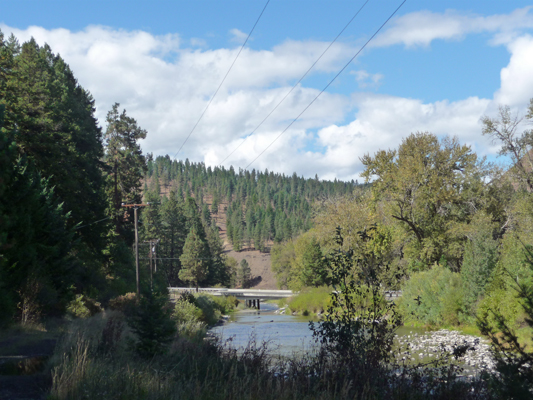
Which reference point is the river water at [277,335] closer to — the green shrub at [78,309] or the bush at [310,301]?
the green shrub at [78,309]

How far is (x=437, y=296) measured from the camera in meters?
37.4

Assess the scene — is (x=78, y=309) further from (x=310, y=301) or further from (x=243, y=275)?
(x=243, y=275)

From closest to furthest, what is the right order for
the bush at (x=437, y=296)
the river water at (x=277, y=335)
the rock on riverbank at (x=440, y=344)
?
the river water at (x=277, y=335) → the rock on riverbank at (x=440, y=344) → the bush at (x=437, y=296)

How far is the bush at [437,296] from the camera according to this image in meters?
35.9

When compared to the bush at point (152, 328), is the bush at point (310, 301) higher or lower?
lower

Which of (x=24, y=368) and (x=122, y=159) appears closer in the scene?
(x=24, y=368)

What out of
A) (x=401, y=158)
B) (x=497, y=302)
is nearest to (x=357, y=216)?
(x=401, y=158)

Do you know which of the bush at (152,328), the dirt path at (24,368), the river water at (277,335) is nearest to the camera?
the dirt path at (24,368)

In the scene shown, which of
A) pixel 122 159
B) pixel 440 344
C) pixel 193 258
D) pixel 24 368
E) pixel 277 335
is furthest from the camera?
pixel 193 258

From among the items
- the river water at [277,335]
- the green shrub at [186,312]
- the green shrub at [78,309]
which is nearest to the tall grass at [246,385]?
the river water at [277,335]

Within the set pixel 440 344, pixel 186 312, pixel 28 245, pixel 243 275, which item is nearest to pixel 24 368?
pixel 28 245

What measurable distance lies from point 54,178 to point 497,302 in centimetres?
2759

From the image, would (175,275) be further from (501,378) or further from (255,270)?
(501,378)

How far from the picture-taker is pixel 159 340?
12836mm
